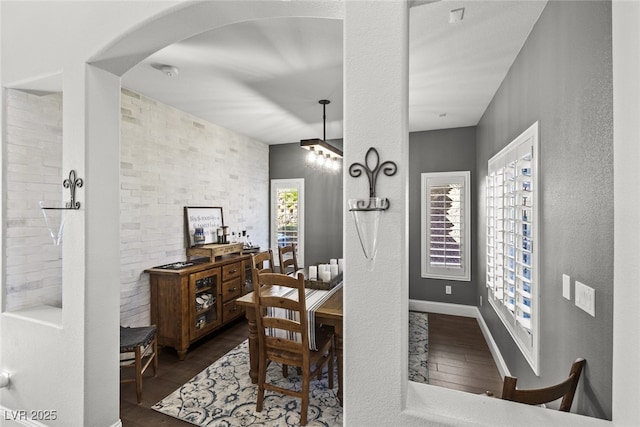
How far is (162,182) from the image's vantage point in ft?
11.2

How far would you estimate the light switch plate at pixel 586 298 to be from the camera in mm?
1252

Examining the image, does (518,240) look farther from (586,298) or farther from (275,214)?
(275,214)

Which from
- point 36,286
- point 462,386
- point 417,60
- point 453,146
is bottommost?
point 462,386

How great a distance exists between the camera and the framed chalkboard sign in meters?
3.73

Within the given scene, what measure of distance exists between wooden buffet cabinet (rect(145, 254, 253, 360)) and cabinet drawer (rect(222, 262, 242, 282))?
0.04ft

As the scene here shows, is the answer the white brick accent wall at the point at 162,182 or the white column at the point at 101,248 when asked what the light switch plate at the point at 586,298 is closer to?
the white column at the point at 101,248

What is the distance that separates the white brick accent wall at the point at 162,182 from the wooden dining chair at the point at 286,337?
5.28ft

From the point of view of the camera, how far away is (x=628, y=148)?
91cm

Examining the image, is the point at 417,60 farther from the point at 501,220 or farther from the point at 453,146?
the point at 453,146

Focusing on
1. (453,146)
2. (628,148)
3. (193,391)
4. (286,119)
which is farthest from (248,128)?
(628,148)

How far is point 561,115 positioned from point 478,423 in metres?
1.50

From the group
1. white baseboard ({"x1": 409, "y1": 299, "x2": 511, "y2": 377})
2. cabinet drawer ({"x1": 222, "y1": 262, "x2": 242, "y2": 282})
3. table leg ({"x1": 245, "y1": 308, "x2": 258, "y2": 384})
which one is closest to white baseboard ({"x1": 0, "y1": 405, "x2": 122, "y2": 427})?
table leg ({"x1": 245, "y1": 308, "x2": 258, "y2": 384})

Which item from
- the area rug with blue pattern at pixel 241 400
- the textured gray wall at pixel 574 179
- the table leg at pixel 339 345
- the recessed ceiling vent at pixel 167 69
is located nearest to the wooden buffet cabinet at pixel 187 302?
the area rug with blue pattern at pixel 241 400

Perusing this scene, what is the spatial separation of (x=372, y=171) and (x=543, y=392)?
1007 millimetres
